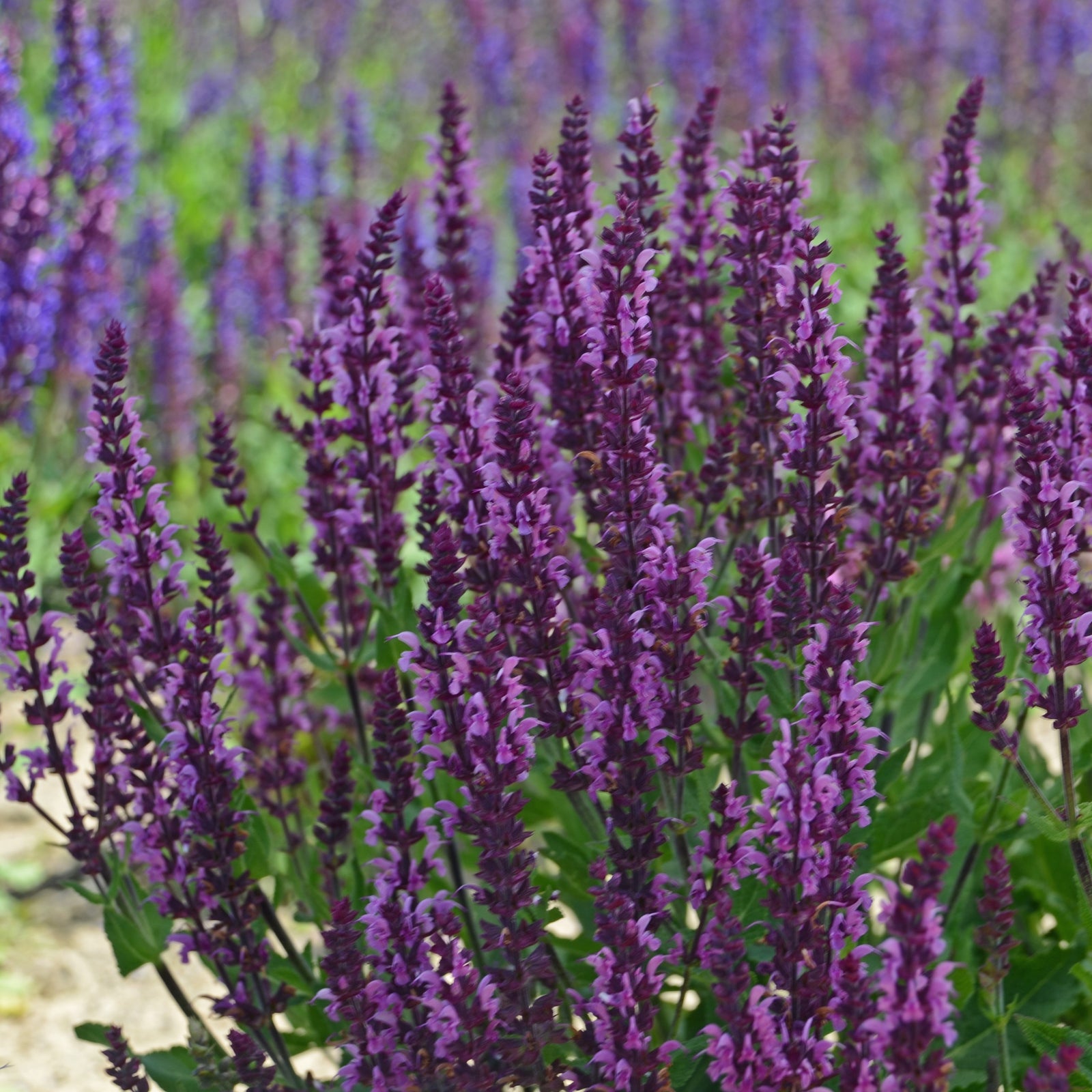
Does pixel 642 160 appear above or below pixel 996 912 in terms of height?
above

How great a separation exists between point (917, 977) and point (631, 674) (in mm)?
717

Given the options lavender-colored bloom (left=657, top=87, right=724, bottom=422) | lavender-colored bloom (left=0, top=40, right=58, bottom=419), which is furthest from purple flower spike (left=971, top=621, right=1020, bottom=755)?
lavender-colored bloom (left=0, top=40, right=58, bottom=419)

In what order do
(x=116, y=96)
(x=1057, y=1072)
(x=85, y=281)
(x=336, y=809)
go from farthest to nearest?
(x=116, y=96) → (x=85, y=281) → (x=336, y=809) → (x=1057, y=1072)

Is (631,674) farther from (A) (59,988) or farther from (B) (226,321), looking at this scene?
(B) (226,321)

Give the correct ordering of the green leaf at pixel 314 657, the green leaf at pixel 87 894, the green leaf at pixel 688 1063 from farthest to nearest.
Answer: the green leaf at pixel 314 657 < the green leaf at pixel 87 894 < the green leaf at pixel 688 1063

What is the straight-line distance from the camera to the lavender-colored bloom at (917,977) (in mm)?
1802

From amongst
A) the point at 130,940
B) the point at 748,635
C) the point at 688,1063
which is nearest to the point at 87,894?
the point at 130,940

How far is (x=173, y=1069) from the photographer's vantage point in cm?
322

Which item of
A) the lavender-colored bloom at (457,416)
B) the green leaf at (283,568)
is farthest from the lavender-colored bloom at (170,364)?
the lavender-colored bloom at (457,416)

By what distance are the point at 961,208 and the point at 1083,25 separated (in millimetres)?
12828

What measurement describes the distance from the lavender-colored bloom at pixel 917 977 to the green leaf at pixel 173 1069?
1683 mm

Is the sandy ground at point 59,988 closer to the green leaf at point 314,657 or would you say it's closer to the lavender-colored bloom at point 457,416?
the green leaf at point 314,657

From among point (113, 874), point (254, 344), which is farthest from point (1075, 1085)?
point (254, 344)

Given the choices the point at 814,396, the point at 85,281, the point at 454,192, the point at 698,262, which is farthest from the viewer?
the point at 85,281
